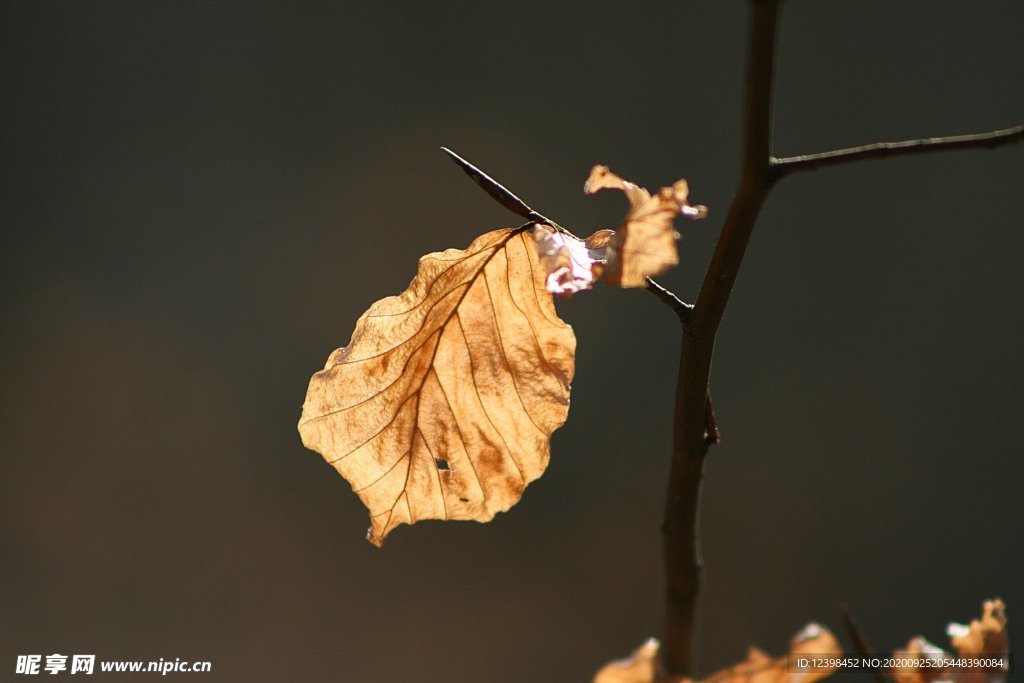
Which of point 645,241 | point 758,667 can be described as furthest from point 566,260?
point 758,667

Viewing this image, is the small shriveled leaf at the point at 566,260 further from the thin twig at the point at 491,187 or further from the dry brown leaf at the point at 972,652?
the dry brown leaf at the point at 972,652

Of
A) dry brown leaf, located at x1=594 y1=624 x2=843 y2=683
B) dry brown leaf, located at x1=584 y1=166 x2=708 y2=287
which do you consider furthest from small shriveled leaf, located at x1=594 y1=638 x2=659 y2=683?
dry brown leaf, located at x1=584 y1=166 x2=708 y2=287

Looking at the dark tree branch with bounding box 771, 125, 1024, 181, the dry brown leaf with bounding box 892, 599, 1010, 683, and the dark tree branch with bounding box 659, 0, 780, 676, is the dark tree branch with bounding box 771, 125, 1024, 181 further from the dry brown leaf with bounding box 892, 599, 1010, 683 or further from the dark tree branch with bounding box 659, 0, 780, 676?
the dry brown leaf with bounding box 892, 599, 1010, 683

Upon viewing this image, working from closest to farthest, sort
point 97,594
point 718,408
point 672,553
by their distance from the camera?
point 672,553, point 97,594, point 718,408

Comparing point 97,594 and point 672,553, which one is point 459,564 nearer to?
point 97,594

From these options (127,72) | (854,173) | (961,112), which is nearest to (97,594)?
(127,72)

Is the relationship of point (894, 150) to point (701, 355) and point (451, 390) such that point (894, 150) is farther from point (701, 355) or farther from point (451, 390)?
point (451, 390)

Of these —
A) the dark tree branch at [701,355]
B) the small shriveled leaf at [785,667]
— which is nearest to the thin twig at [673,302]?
the dark tree branch at [701,355]
